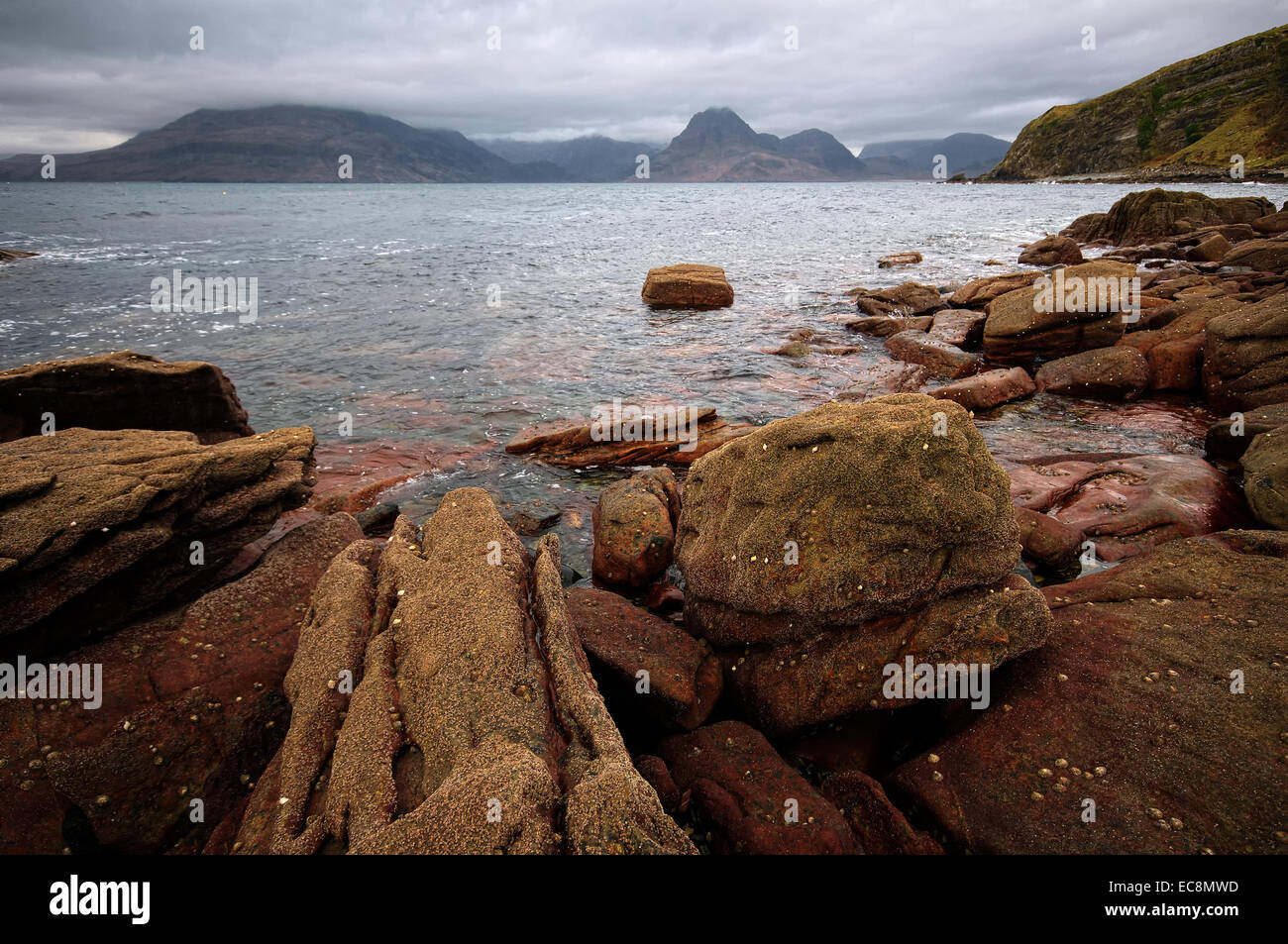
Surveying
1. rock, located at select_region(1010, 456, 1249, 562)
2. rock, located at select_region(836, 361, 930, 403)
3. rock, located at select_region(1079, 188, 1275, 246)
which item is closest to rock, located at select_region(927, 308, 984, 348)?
rock, located at select_region(836, 361, 930, 403)

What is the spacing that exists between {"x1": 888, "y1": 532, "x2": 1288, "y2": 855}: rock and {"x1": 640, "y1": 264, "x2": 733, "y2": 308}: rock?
25584 mm

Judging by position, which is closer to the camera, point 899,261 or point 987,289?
point 987,289

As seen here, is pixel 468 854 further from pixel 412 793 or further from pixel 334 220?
pixel 334 220

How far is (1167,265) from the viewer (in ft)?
103

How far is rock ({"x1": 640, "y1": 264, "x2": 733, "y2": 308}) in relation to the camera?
30.4 metres

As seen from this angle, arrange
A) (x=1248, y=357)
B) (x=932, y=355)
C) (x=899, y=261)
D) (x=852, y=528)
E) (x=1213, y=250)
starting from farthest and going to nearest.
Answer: (x=899, y=261) → (x=1213, y=250) → (x=932, y=355) → (x=1248, y=357) → (x=852, y=528)

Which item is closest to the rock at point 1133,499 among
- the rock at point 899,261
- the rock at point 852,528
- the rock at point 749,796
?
the rock at point 852,528

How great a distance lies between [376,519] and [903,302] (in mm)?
24789

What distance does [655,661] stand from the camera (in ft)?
22.1

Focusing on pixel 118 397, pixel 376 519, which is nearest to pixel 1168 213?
pixel 376 519

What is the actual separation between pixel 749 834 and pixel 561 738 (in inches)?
66.8

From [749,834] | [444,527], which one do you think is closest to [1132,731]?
[749,834]

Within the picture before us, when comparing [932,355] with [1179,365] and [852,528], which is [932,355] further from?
[852,528]

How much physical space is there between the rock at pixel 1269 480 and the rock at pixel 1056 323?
33.0 feet
